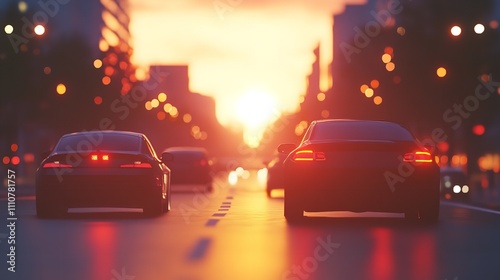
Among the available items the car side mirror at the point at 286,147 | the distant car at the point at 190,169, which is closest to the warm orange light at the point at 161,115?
the distant car at the point at 190,169

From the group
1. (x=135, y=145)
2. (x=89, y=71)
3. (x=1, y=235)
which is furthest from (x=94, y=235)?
(x=89, y=71)

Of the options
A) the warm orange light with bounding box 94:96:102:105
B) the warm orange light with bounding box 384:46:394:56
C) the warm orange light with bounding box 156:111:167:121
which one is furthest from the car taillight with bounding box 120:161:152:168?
the warm orange light with bounding box 156:111:167:121

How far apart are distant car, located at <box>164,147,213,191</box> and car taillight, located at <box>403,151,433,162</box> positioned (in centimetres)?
2382

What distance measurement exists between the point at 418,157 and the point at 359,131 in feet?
3.90

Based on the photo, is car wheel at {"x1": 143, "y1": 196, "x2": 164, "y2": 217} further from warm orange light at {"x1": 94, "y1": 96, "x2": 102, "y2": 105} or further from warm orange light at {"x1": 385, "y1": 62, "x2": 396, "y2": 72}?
warm orange light at {"x1": 94, "y1": 96, "x2": 102, "y2": 105}

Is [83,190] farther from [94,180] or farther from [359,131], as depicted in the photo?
[359,131]

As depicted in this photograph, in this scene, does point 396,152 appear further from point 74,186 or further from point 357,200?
point 74,186

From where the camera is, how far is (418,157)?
16953 millimetres

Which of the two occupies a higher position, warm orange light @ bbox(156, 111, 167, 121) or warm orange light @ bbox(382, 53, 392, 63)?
warm orange light @ bbox(382, 53, 392, 63)

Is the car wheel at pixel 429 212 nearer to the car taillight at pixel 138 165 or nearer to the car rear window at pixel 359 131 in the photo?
the car rear window at pixel 359 131

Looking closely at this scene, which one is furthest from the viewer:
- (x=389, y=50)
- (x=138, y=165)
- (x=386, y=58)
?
(x=389, y=50)

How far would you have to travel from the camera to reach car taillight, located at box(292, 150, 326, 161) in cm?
1705

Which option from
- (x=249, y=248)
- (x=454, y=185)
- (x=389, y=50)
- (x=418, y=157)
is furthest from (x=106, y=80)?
(x=249, y=248)

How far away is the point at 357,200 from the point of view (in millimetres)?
16719
